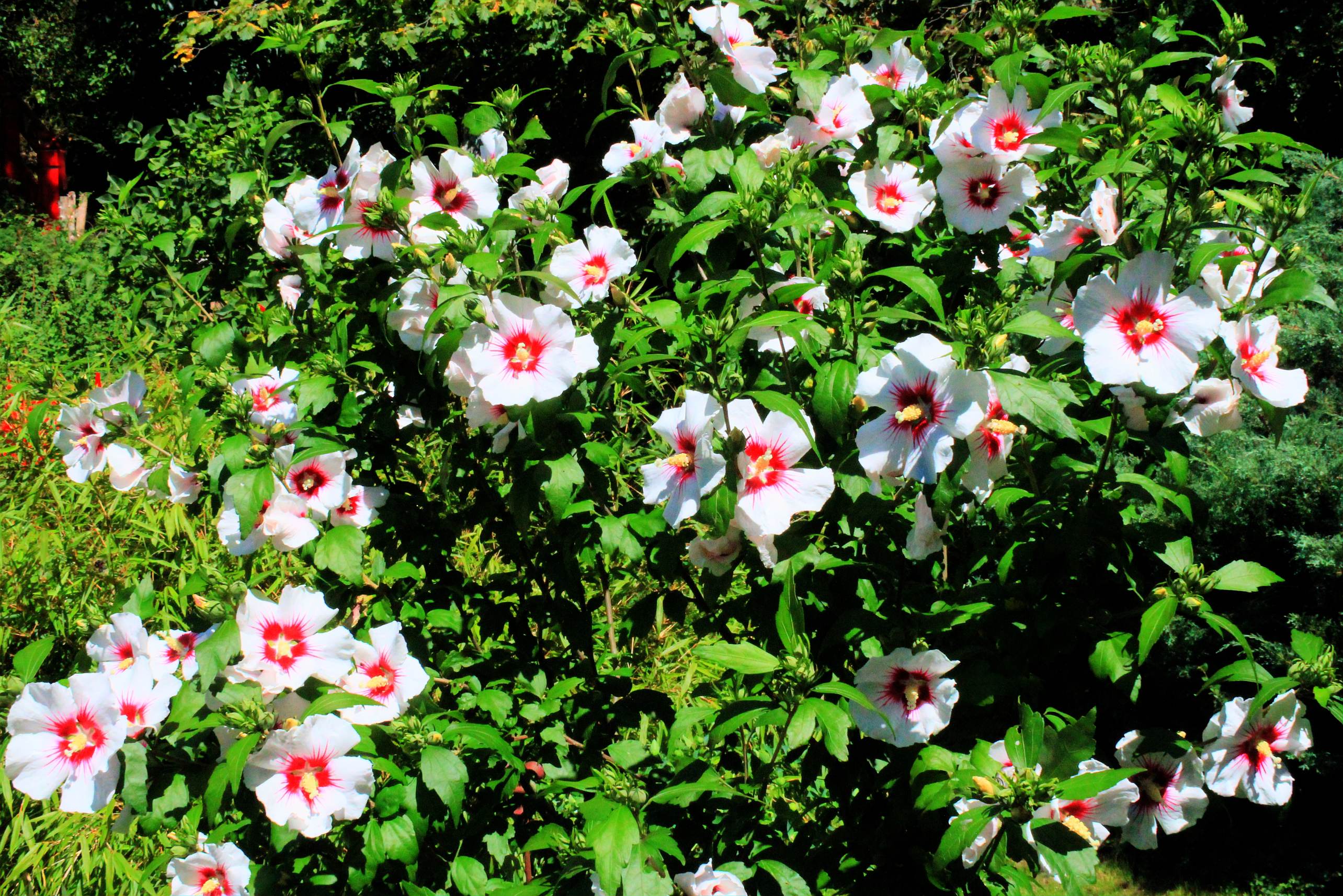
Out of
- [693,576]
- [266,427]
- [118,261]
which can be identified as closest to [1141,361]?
[693,576]

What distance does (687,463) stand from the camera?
1460mm

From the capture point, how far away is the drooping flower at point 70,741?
5.02ft

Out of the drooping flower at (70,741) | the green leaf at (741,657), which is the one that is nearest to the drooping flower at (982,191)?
the green leaf at (741,657)

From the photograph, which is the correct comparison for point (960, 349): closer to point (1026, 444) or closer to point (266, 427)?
point (1026, 444)

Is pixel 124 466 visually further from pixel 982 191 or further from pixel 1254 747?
pixel 1254 747

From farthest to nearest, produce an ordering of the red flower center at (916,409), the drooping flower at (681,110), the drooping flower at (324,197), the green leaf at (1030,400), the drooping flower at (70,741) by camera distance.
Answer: the drooping flower at (324,197)
the drooping flower at (681,110)
the drooping flower at (70,741)
the red flower center at (916,409)
the green leaf at (1030,400)

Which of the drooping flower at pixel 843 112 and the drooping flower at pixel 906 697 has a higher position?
the drooping flower at pixel 843 112

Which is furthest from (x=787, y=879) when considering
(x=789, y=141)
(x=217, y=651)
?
(x=789, y=141)

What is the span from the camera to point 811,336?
5.17ft

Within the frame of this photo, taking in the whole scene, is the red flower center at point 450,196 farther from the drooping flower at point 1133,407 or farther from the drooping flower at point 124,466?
the drooping flower at point 1133,407

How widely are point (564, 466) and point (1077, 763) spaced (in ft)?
2.71

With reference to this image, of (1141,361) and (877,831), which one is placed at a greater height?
(1141,361)

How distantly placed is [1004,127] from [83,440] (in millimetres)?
1842

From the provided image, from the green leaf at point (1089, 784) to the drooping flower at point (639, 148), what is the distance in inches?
46.1
